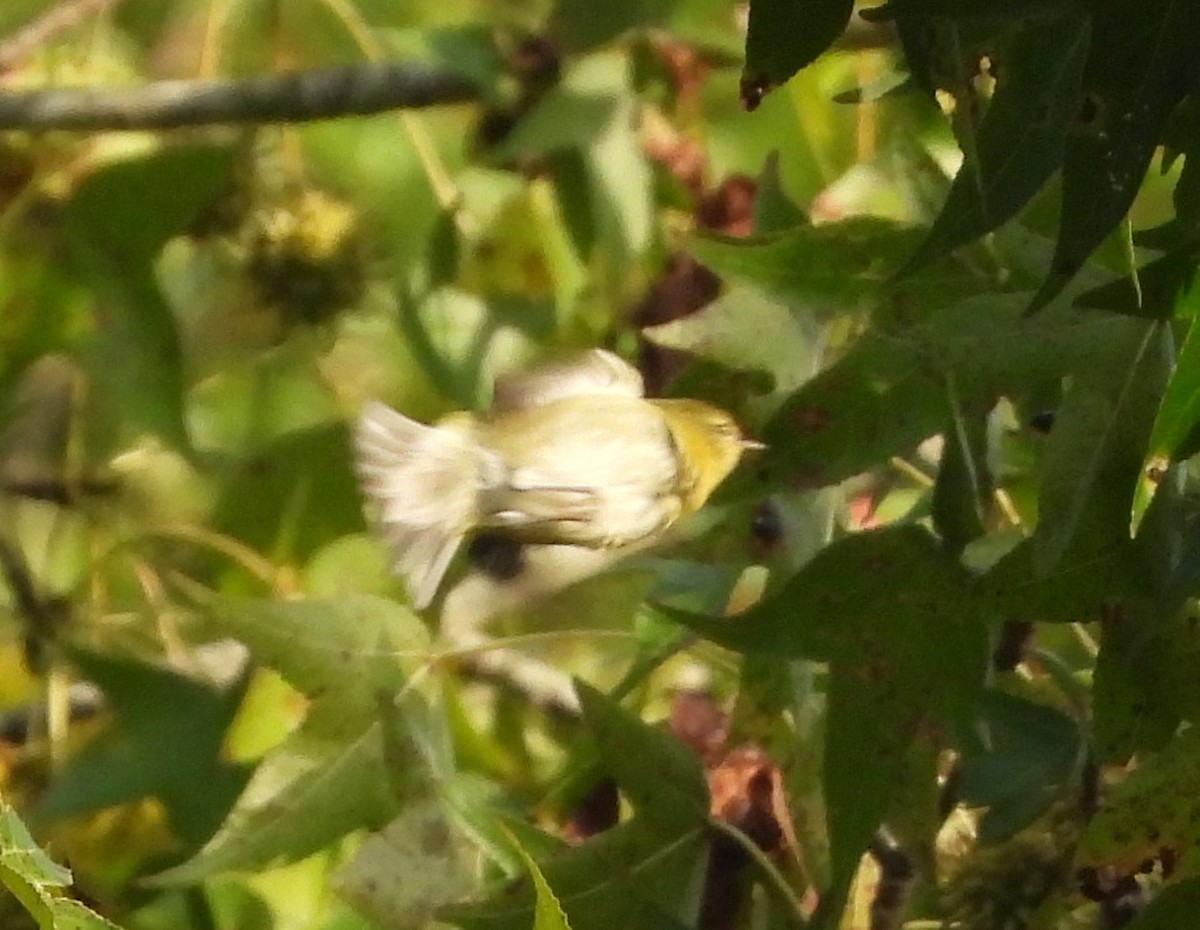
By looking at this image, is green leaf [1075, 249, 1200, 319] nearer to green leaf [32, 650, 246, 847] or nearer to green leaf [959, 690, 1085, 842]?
green leaf [959, 690, 1085, 842]

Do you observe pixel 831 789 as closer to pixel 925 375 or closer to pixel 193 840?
pixel 925 375

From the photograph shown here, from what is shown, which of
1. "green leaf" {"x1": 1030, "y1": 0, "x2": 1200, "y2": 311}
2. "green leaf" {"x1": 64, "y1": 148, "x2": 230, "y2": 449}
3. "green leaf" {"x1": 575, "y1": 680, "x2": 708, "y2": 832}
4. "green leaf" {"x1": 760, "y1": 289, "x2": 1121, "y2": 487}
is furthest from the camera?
"green leaf" {"x1": 64, "y1": 148, "x2": 230, "y2": 449}

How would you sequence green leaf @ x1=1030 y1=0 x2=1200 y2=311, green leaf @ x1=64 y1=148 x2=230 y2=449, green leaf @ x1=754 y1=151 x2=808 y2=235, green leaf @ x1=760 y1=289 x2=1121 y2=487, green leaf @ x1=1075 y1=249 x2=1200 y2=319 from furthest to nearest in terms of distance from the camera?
green leaf @ x1=64 y1=148 x2=230 y2=449
green leaf @ x1=754 y1=151 x2=808 y2=235
green leaf @ x1=760 y1=289 x2=1121 y2=487
green leaf @ x1=1075 y1=249 x2=1200 y2=319
green leaf @ x1=1030 y1=0 x2=1200 y2=311

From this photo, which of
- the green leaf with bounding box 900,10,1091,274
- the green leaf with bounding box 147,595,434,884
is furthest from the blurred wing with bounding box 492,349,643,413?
the green leaf with bounding box 900,10,1091,274

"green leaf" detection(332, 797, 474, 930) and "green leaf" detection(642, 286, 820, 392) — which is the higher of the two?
"green leaf" detection(642, 286, 820, 392)

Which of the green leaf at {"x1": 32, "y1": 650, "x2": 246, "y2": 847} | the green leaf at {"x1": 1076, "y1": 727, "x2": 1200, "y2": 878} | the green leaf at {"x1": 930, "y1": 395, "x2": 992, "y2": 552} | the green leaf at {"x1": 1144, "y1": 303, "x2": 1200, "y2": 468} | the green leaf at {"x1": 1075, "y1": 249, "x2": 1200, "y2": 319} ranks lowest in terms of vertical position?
the green leaf at {"x1": 32, "y1": 650, "x2": 246, "y2": 847}

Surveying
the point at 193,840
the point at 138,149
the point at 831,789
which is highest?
the point at 138,149

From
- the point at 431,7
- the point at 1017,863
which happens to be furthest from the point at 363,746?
the point at 431,7
